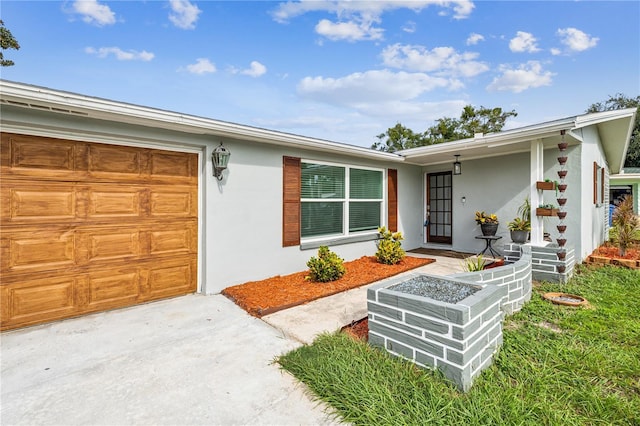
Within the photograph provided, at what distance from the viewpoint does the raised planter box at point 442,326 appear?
2.10 metres

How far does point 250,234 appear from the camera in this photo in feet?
16.1

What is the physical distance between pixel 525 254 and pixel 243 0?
750 cm

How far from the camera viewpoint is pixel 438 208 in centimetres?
851

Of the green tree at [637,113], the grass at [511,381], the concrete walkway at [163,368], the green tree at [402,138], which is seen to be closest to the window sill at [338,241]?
the concrete walkway at [163,368]

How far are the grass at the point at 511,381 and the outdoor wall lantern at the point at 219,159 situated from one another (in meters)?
2.86

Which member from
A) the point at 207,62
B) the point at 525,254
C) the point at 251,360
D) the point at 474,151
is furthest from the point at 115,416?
the point at 207,62

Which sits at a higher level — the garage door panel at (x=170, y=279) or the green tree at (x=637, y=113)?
the green tree at (x=637, y=113)

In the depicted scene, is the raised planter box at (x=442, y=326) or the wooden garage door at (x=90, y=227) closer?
the raised planter box at (x=442, y=326)

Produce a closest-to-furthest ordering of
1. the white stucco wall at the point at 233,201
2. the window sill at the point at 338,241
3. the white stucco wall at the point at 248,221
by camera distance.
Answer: the white stucco wall at the point at 233,201 → the white stucco wall at the point at 248,221 → the window sill at the point at 338,241

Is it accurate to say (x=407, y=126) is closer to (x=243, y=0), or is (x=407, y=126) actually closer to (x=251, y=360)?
(x=243, y=0)

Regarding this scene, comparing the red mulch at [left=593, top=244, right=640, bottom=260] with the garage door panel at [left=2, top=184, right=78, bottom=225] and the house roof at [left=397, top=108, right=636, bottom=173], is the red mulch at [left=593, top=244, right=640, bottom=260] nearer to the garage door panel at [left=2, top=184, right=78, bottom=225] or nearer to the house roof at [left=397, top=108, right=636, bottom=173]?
the house roof at [left=397, top=108, right=636, bottom=173]

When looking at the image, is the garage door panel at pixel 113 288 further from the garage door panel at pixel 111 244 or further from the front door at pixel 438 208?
the front door at pixel 438 208

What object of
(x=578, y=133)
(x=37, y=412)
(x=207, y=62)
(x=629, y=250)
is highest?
(x=207, y=62)

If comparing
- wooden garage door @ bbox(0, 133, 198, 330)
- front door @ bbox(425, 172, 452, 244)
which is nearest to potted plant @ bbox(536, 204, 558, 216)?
front door @ bbox(425, 172, 452, 244)
